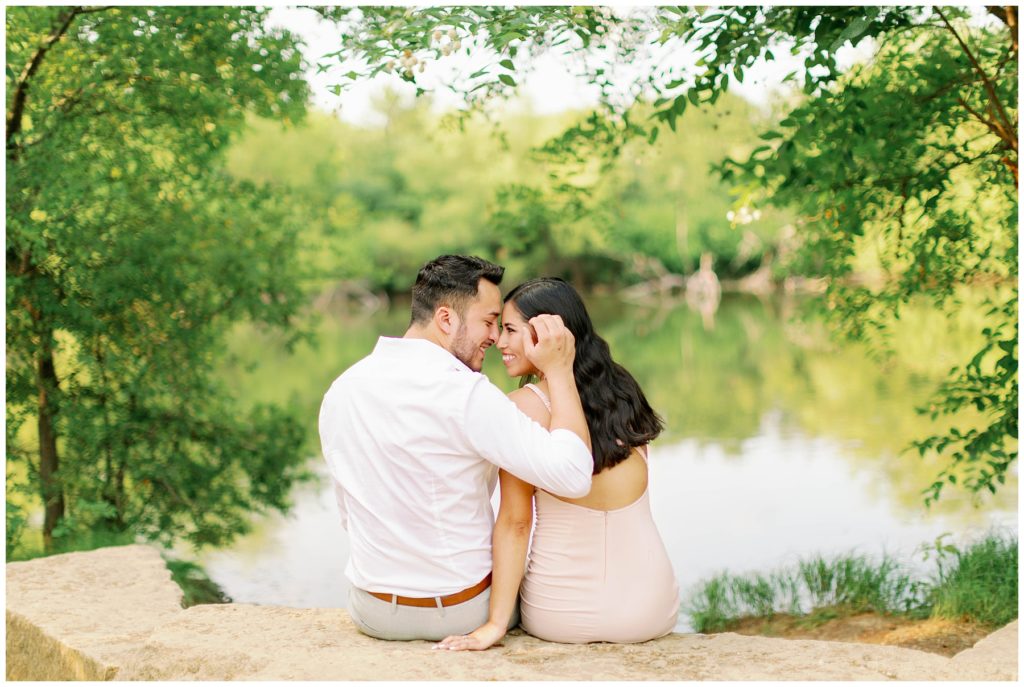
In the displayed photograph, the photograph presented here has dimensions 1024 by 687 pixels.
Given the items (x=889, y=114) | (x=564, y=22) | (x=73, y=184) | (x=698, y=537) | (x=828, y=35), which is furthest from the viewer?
(x=698, y=537)

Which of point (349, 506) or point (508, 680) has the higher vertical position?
point (349, 506)

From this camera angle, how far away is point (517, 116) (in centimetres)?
A: 4031

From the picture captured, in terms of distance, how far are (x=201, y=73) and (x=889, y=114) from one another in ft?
14.5

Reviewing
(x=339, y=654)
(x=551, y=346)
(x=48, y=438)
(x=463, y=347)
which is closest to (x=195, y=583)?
(x=48, y=438)

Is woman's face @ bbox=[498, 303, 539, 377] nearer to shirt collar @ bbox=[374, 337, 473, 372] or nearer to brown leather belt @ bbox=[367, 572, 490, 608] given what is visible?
shirt collar @ bbox=[374, 337, 473, 372]

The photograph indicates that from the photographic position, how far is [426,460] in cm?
344

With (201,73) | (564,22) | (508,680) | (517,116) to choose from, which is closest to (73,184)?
(201,73)

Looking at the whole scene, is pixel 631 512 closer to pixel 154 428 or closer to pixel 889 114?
pixel 889 114

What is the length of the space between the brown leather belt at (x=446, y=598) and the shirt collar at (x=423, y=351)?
0.77 metres

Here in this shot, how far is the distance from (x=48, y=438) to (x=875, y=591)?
19.9ft

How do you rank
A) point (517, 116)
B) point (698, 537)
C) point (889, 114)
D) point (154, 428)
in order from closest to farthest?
point (889, 114) → point (154, 428) → point (698, 537) → point (517, 116)

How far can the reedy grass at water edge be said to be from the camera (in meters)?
6.21

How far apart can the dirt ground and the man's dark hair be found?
3.34 metres

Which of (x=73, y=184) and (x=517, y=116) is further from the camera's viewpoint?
(x=517, y=116)
